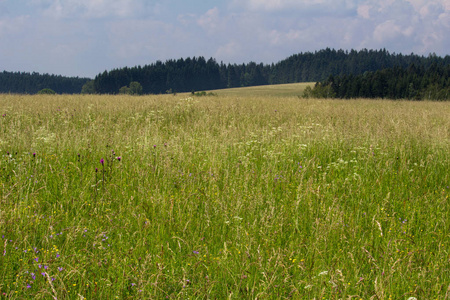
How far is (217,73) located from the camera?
454 ft

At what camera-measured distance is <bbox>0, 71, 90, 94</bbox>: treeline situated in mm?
139625

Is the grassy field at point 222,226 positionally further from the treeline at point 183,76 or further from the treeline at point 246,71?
the treeline at point 246,71

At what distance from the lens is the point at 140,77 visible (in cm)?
11369

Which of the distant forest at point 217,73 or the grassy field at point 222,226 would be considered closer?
the grassy field at point 222,226

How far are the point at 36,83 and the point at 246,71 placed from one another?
95.7 m

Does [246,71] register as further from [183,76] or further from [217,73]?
[183,76]

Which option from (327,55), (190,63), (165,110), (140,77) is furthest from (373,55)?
(165,110)

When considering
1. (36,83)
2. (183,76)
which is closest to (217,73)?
(183,76)

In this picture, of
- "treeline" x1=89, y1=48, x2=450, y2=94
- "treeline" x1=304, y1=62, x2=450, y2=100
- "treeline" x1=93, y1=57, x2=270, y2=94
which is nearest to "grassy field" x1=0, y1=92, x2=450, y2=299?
"treeline" x1=304, y1=62, x2=450, y2=100

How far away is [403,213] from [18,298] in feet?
11.5

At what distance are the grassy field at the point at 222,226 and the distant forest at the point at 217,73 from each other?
110 m

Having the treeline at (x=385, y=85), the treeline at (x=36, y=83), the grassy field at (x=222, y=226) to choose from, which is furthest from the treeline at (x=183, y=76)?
the grassy field at (x=222, y=226)

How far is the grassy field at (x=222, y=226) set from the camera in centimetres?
201

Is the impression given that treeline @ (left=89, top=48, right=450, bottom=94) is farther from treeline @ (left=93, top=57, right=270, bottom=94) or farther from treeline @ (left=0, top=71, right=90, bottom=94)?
treeline @ (left=0, top=71, right=90, bottom=94)
